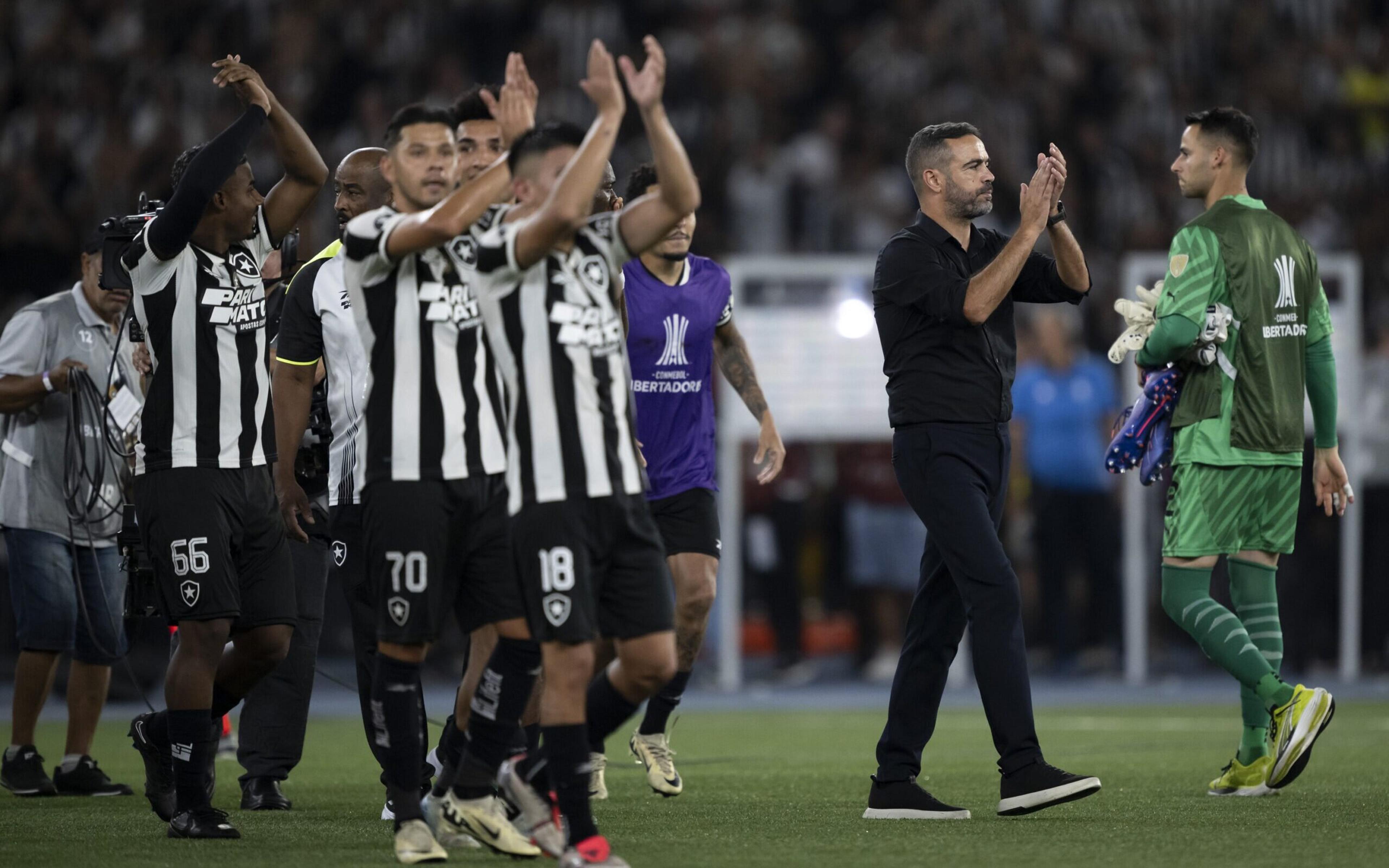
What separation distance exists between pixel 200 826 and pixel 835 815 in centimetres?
230

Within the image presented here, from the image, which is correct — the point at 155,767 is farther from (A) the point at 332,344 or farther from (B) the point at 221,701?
(A) the point at 332,344

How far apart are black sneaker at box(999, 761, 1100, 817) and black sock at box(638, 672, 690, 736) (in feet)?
6.26

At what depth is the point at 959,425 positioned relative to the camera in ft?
21.2

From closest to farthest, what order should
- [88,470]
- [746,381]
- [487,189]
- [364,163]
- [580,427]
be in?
1. [580,427]
2. [487,189]
3. [364,163]
4. [746,381]
5. [88,470]

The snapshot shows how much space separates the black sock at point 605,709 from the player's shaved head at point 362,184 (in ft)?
7.84

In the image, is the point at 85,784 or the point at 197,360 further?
the point at 85,784

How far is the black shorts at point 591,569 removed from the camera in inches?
198

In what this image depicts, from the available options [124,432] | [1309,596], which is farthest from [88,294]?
[1309,596]

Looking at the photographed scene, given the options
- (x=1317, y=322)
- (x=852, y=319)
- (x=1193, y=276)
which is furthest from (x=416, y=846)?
(x=852, y=319)

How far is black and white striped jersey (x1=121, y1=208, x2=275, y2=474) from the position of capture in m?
6.28

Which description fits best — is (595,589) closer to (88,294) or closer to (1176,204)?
(88,294)

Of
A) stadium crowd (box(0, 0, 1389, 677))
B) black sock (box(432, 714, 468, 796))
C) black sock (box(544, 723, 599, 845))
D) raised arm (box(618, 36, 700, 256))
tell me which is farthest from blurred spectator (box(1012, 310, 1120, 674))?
black sock (box(544, 723, 599, 845))

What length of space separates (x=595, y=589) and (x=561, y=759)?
503 mm

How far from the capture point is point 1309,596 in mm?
13961
